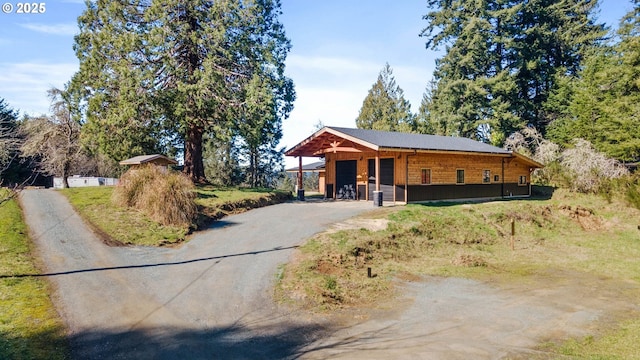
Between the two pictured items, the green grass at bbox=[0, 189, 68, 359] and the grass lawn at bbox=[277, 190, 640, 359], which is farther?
the grass lawn at bbox=[277, 190, 640, 359]

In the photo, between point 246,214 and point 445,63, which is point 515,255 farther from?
point 445,63

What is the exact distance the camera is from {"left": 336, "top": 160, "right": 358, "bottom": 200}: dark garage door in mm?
24219

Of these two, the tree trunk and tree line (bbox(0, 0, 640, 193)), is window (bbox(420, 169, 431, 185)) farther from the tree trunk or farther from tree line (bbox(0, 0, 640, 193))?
the tree trunk

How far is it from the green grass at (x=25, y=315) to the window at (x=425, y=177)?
18070 mm

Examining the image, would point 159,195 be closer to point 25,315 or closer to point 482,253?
point 25,315

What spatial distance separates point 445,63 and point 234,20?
89.9 ft

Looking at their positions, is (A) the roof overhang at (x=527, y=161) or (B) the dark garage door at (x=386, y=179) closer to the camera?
(B) the dark garage door at (x=386, y=179)

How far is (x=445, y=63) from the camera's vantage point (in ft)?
140

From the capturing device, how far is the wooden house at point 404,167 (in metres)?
21.5

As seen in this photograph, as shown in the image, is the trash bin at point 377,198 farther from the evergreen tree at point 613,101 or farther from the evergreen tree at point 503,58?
the evergreen tree at point 503,58

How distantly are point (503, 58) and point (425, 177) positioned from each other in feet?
85.0

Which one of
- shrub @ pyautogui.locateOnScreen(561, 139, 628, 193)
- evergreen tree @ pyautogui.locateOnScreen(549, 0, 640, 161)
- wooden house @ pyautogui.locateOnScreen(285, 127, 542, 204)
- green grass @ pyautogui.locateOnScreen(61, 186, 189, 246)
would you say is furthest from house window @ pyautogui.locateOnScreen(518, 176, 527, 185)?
green grass @ pyautogui.locateOnScreen(61, 186, 189, 246)

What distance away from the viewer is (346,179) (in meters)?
24.7

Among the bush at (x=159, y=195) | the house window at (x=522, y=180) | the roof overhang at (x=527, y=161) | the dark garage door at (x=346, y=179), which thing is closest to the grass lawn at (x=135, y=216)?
the bush at (x=159, y=195)
